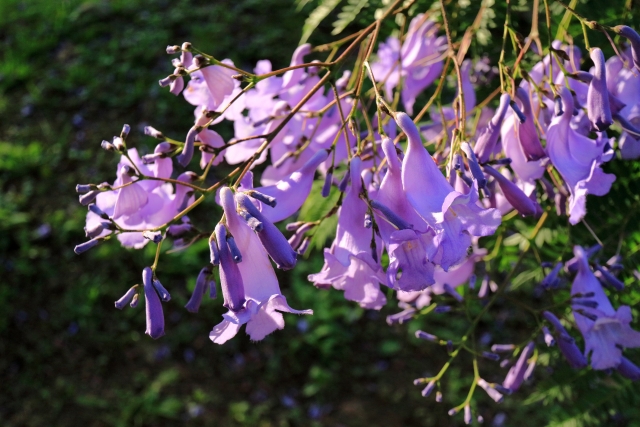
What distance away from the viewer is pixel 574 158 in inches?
29.9

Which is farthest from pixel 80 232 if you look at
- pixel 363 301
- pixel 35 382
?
pixel 363 301

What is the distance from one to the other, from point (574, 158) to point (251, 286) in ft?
1.43

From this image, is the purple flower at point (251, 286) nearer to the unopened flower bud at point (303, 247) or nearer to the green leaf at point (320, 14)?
the unopened flower bud at point (303, 247)

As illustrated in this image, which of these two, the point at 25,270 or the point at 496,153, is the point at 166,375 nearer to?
the point at 25,270

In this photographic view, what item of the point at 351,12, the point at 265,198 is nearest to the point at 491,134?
the point at 265,198

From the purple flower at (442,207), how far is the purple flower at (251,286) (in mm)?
170

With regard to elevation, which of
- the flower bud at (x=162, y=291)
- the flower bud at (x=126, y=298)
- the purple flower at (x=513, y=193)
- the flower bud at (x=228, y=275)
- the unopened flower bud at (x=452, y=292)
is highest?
the purple flower at (x=513, y=193)

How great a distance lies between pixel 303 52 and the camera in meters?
1.02

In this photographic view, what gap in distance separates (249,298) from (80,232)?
278 cm

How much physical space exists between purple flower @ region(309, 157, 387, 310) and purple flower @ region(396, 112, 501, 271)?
7 centimetres

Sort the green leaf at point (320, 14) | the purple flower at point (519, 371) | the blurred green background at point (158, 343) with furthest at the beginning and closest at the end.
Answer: the blurred green background at point (158, 343), the green leaf at point (320, 14), the purple flower at point (519, 371)

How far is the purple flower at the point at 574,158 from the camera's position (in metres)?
0.75

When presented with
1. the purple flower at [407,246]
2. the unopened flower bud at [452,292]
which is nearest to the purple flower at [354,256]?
the purple flower at [407,246]

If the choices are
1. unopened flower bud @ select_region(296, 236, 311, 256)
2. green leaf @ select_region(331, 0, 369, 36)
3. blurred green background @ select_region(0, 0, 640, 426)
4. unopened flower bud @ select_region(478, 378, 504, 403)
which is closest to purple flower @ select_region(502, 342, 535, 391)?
unopened flower bud @ select_region(478, 378, 504, 403)
